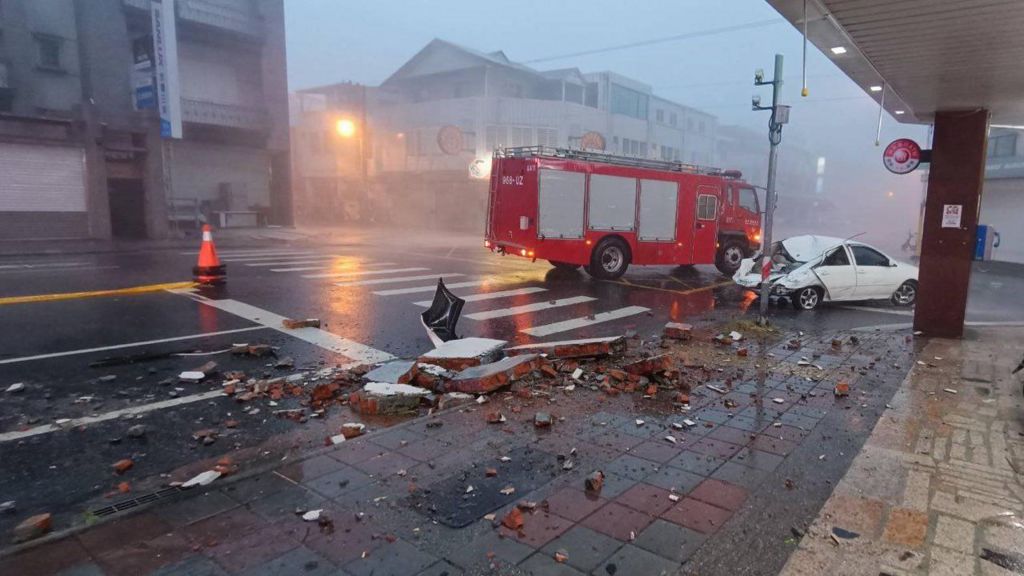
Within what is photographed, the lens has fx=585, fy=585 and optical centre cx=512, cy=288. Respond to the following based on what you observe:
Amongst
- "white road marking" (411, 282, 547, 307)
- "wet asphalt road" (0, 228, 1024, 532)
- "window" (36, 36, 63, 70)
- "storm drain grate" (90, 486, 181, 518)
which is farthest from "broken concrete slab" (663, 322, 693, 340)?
"window" (36, 36, 63, 70)

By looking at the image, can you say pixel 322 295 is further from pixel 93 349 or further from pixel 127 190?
pixel 127 190

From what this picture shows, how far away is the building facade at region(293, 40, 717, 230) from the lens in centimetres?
3906

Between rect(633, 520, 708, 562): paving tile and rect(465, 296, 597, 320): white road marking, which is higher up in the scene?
rect(465, 296, 597, 320): white road marking

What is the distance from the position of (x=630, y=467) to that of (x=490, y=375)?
2011mm

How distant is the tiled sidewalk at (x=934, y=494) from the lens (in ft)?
10.9

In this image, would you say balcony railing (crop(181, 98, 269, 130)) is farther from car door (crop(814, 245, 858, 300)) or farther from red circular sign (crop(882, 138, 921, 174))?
red circular sign (crop(882, 138, 921, 174))

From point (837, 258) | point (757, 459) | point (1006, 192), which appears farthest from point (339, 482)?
point (1006, 192)

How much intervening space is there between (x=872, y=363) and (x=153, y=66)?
1006 inches

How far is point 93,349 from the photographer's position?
7.45 meters

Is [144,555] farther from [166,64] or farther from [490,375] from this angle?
[166,64]

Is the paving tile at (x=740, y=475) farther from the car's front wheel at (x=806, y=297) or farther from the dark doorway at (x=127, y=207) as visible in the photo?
the dark doorway at (x=127, y=207)

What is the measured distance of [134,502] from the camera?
3.89m

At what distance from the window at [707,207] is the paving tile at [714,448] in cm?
1305

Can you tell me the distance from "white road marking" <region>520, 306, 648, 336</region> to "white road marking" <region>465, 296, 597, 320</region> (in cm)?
98
